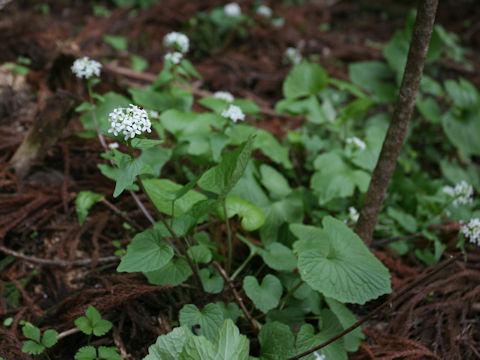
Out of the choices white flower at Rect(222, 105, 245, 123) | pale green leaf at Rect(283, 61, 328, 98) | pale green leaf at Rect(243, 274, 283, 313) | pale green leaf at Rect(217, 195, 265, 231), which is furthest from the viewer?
pale green leaf at Rect(283, 61, 328, 98)

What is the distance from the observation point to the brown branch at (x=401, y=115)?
1.53m

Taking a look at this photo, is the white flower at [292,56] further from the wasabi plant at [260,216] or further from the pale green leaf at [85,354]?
the pale green leaf at [85,354]

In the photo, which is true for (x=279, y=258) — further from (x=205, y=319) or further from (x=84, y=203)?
(x=84, y=203)

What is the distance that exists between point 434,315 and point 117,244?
1.67m

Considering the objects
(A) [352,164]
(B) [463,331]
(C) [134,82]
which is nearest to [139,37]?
(C) [134,82]

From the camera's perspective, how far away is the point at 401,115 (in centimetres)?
170

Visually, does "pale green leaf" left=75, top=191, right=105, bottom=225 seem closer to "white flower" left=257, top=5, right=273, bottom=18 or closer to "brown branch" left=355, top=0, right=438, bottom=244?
"brown branch" left=355, top=0, right=438, bottom=244

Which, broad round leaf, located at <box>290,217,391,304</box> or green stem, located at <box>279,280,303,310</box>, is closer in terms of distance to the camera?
broad round leaf, located at <box>290,217,391,304</box>

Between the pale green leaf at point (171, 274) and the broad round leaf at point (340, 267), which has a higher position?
the broad round leaf at point (340, 267)

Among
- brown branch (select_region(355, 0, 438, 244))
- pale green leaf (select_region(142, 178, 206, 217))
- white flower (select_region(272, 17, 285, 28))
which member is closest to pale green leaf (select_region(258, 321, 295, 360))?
pale green leaf (select_region(142, 178, 206, 217))

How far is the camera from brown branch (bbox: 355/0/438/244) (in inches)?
60.4

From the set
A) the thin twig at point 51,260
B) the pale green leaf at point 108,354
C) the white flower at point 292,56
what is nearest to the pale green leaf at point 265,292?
the pale green leaf at point 108,354

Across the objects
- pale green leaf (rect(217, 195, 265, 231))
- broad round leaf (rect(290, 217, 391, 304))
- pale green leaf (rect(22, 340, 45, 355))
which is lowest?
pale green leaf (rect(22, 340, 45, 355))

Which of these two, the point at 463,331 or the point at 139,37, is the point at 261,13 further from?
the point at 463,331
